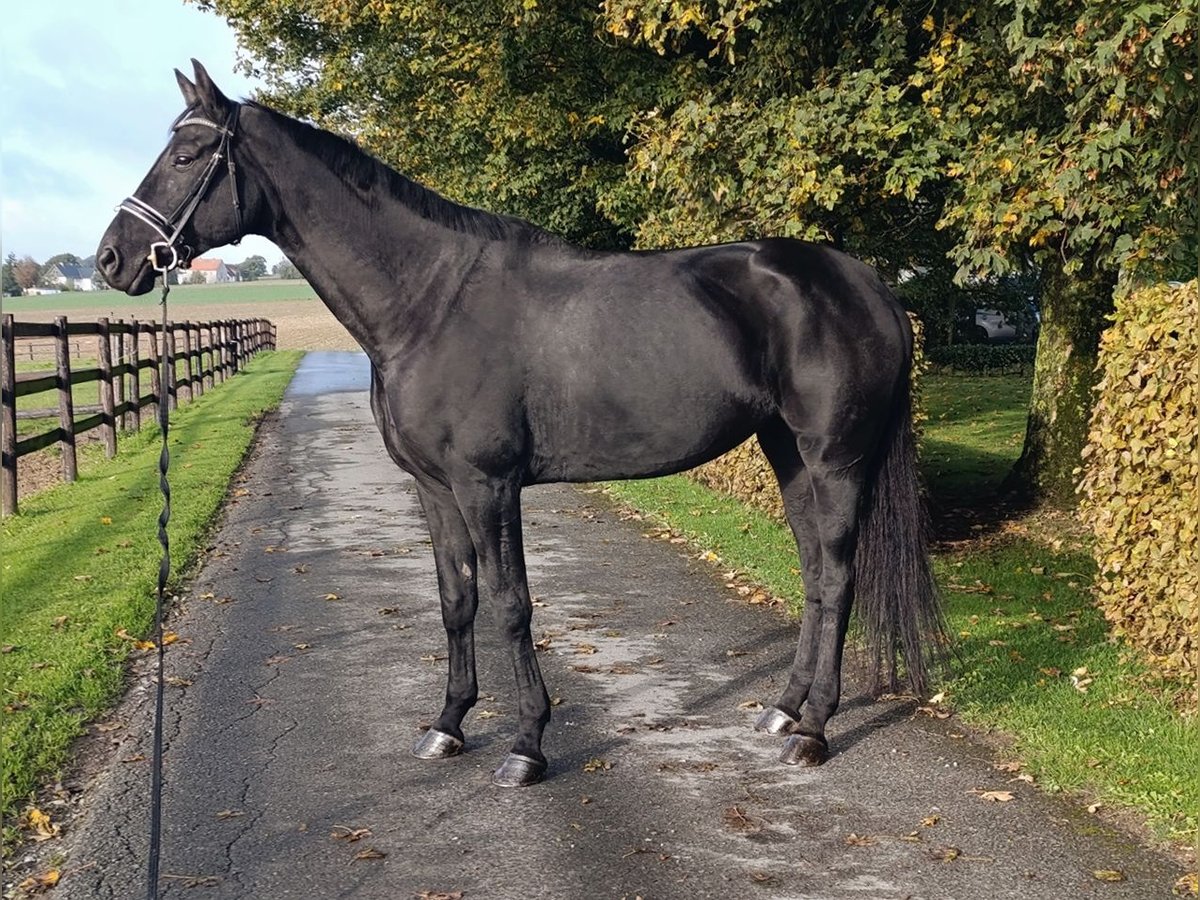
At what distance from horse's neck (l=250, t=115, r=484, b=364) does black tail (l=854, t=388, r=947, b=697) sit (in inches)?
85.3

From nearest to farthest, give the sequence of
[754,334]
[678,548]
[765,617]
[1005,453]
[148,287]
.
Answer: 1. [148,287]
2. [754,334]
3. [765,617]
4. [678,548]
5. [1005,453]

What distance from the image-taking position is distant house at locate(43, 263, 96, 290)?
127406mm

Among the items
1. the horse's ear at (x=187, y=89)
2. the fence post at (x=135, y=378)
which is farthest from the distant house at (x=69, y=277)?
the horse's ear at (x=187, y=89)

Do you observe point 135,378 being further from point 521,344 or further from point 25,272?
point 25,272

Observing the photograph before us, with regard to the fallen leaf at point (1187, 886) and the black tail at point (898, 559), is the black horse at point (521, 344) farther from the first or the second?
the fallen leaf at point (1187, 886)

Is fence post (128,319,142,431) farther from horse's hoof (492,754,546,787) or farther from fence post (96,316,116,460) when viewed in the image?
horse's hoof (492,754,546,787)

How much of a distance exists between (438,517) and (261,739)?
1.32 meters

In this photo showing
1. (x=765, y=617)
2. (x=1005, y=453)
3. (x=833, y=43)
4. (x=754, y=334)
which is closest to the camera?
(x=754, y=334)

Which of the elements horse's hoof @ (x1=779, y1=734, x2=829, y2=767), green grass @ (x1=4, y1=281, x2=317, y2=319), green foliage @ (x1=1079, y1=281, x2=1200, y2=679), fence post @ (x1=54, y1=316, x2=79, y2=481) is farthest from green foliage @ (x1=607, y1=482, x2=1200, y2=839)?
green grass @ (x1=4, y1=281, x2=317, y2=319)

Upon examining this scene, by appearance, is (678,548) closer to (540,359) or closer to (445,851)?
(540,359)

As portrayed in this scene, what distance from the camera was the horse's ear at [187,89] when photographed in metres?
4.54

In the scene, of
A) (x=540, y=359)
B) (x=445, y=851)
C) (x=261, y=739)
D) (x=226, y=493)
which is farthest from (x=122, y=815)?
(x=226, y=493)

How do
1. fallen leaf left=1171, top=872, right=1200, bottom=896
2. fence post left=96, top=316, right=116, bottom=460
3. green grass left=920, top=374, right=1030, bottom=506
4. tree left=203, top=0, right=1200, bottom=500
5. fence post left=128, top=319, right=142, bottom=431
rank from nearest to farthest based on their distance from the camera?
fallen leaf left=1171, top=872, right=1200, bottom=896 < tree left=203, top=0, right=1200, bottom=500 < green grass left=920, top=374, right=1030, bottom=506 < fence post left=96, top=316, right=116, bottom=460 < fence post left=128, top=319, right=142, bottom=431

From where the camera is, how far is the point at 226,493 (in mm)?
12250
